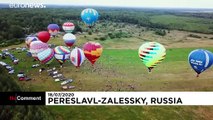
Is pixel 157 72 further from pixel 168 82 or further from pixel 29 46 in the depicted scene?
pixel 29 46

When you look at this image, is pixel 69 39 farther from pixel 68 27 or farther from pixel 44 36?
pixel 68 27

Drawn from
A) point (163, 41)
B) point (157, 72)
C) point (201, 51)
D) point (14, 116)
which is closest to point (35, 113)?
point (14, 116)

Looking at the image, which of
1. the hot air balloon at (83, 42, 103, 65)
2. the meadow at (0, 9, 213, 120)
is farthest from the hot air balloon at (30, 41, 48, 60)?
the hot air balloon at (83, 42, 103, 65)

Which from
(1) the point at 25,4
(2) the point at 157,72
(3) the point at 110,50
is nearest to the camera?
(1) the point at 25,4

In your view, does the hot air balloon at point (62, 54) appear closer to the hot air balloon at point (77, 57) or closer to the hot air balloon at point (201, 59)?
the hot air balloon at point (77, 57)

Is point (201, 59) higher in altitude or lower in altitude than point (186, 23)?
lower

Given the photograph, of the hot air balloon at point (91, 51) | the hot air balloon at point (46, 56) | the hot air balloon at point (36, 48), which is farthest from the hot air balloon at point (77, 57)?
the hot air balloon at point (36, 48)

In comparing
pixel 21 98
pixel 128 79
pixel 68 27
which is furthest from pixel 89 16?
pixel 21 98
